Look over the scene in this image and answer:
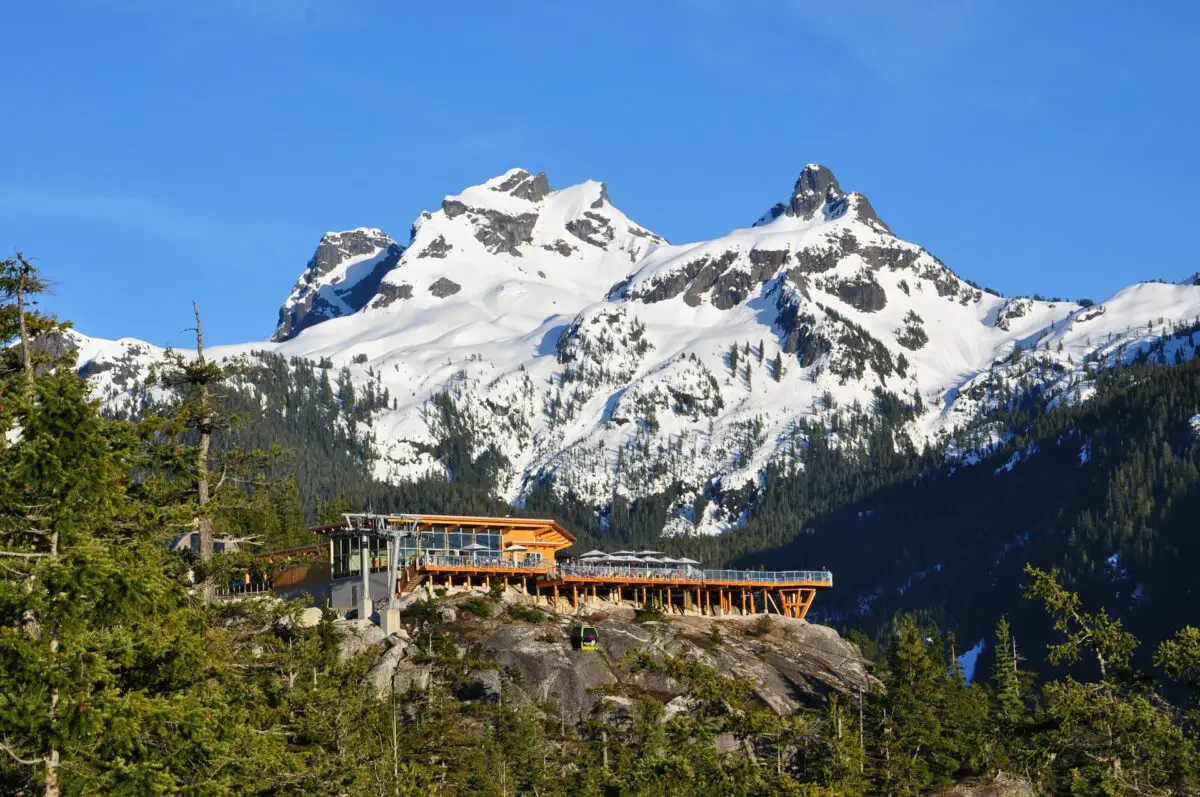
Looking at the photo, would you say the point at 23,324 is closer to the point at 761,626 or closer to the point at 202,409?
the point at 202,409

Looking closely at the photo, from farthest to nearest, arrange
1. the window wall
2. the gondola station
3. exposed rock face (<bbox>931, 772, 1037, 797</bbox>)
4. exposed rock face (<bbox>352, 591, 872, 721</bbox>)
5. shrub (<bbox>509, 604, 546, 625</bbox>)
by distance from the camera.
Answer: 1. the window wall
2. the gondola station
3. shrub (<bbox>509, 604, 546, 625</bbox>)
4. exposed rock face (<bbox>931, 772, 1037, 797</bbox>)
5. exposed rock face (<bbox>352, 591, 872, 721</bbox>)

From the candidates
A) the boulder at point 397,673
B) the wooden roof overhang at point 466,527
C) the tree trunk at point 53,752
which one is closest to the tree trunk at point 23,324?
the tree trunk at point 53,752

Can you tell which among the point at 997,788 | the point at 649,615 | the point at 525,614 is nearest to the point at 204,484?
the point at 525,614

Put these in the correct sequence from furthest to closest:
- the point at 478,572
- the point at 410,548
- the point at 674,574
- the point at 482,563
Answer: the point at 674,574, the point at 410,548, the point at 482,563, the point at 478,572

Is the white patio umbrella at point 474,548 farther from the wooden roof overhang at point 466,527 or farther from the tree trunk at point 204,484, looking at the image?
the tree trunk at point 204,484

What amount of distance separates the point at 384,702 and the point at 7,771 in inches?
2149

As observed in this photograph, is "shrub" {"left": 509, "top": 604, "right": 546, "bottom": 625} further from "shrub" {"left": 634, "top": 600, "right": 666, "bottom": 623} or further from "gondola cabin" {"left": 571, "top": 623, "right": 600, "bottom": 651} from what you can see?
"shrub" {"left": 634, "top": 600, "right": 666, "bottom": 623}

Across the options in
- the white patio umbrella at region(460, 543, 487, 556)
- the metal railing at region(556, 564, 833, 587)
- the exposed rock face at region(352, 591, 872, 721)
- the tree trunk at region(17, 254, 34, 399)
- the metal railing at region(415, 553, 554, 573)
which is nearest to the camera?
the tree trunk at region(17, 254, 34, 399)

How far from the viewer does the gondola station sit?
103m

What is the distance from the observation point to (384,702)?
78250mm

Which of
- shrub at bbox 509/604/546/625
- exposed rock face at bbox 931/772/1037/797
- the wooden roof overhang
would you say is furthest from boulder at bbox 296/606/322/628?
exposed rock face at bbox 931/772/1037/797

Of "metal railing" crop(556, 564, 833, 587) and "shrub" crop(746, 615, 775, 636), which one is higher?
"metal railing" crop(556, 564, 833, 587)

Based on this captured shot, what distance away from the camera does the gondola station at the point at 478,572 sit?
103312 mm

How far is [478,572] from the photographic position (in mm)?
105875
